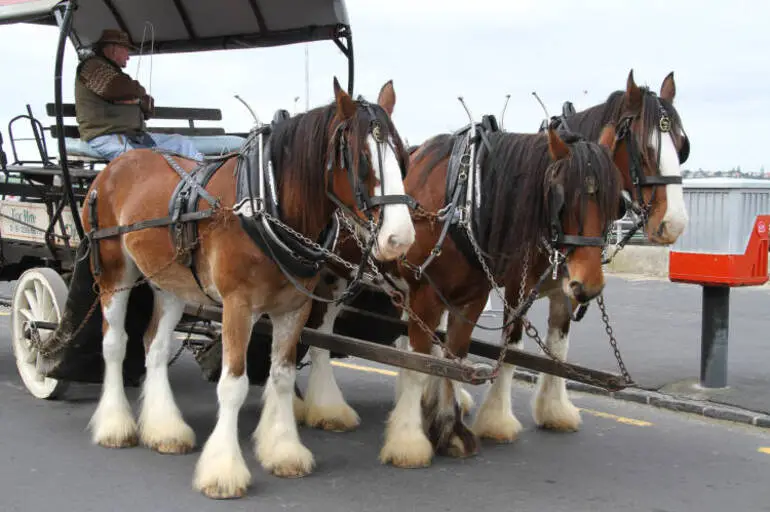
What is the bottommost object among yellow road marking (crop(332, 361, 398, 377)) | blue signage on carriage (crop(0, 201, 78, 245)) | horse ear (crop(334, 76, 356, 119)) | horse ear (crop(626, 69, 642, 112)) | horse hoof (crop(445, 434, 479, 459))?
yellow road marking (crop(332, 361, 398, 377))

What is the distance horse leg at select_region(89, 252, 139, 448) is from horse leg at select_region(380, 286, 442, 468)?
173cm

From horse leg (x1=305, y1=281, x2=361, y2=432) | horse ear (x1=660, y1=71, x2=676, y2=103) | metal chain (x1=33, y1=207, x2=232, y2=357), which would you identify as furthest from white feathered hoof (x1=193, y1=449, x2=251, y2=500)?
horse ear (x1=660, y1=71, x2=676, y2=103)

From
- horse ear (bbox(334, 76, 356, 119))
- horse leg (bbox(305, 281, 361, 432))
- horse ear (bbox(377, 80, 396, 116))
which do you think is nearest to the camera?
horse ear (bbox(334, 76, 356, 119))

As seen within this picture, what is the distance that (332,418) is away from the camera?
235 inches

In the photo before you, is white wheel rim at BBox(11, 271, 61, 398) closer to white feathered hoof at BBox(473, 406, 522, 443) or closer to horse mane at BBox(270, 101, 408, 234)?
horse mane at BBox(270, 101, 408, 234)

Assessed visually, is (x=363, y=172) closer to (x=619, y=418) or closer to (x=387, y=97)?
(x=387, y=97)

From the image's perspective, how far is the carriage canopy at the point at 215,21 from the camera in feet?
22.8

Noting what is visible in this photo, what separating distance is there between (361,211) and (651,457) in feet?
8.73

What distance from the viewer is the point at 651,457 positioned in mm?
5371

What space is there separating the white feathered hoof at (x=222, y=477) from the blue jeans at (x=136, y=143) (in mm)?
2288

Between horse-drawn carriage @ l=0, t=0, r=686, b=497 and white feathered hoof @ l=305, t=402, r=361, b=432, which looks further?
Answer: white feathered hoof @ l=305, t=402, r=361, b=432

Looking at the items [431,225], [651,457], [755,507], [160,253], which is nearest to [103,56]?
[160,253]

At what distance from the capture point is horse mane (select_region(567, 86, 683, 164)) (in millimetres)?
4879

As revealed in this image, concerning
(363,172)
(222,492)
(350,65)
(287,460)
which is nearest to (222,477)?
(222,492)
